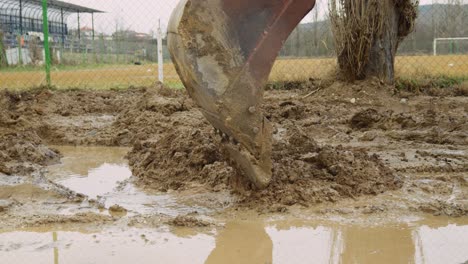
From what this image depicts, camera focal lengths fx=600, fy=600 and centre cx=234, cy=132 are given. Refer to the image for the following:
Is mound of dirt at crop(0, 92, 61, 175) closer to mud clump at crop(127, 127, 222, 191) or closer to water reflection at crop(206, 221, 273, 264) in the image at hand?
mud clump at crop(127, 127, 222, 191)

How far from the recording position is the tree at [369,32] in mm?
8312

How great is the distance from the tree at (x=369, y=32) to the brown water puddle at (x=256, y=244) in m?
5.35

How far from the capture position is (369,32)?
8344 mm

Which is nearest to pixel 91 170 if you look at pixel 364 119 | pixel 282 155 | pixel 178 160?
pixel 178 160

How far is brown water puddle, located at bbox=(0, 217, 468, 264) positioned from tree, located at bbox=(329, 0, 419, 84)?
535 cm

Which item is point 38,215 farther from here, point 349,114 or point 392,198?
point 349,114

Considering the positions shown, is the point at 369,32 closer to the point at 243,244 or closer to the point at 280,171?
the point at 280,171

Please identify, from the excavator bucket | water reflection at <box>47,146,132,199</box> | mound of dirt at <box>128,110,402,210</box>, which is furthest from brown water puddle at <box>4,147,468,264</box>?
water reflection at <box>47,146,132,199</box>

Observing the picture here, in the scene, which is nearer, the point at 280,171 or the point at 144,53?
the point at 280,171

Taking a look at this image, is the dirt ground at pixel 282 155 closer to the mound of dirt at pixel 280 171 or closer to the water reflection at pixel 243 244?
the mound of dirt at pixel 280 171

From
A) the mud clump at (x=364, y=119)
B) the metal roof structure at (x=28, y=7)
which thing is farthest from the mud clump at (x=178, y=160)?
the metal roof structure at (x=28, y=7)

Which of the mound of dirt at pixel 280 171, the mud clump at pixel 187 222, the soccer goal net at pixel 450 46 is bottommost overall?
the mud clump at pixel 187 222

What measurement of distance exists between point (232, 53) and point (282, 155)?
4.16 feet

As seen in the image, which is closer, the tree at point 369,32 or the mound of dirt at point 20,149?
the mound of dirt at point 20,149
